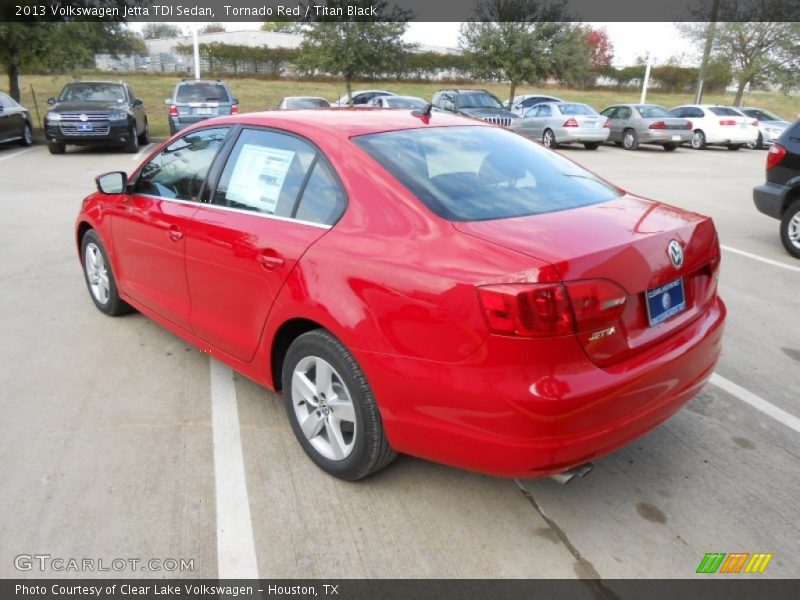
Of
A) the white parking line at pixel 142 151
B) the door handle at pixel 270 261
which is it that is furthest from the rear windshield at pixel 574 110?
the door handle at pixel 270 261

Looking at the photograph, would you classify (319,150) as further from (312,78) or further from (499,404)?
(312,78)

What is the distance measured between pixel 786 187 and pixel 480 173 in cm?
554

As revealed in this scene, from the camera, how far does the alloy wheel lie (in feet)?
9.17

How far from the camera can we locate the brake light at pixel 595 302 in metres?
2.22

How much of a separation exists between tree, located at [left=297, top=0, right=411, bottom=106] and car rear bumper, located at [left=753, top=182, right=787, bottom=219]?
2213 centimetres

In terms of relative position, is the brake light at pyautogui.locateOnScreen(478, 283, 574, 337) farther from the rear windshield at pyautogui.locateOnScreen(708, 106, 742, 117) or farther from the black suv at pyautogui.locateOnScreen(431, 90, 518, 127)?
the rear windshield at pyautogui.locateOnScreen(708, 106, 742, 117)

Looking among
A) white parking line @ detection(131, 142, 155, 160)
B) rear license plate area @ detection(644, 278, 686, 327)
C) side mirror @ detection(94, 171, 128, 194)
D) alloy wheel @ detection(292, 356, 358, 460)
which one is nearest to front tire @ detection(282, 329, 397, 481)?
alloy wheel @ detection(292, 356, 358, 460)

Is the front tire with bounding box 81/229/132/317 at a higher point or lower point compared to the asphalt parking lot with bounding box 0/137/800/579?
higher

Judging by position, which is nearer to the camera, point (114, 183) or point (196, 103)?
point (114, 183)

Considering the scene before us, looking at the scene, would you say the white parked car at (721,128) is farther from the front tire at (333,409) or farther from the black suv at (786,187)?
the front tire at (333,409)

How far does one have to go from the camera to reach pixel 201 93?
1719 cm

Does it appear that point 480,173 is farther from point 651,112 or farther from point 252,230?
point 651,112

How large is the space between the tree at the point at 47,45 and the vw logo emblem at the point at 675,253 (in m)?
19.1

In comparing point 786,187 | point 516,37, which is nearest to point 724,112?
point 516,37
